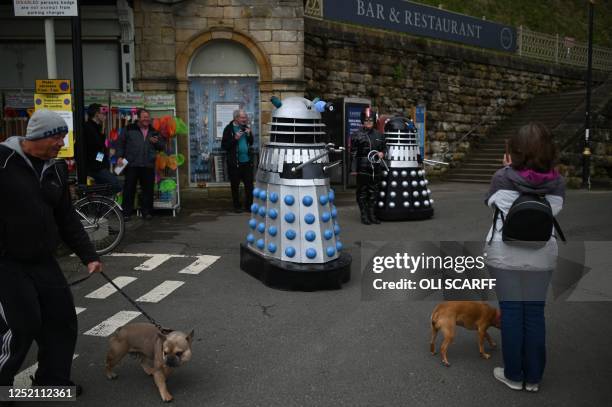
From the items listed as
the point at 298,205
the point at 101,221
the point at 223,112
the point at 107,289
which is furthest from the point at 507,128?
the point at 107,289

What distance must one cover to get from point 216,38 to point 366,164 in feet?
15.6

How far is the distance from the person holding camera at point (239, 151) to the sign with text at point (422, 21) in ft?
18.3

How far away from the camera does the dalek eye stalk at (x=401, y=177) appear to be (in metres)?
10.3

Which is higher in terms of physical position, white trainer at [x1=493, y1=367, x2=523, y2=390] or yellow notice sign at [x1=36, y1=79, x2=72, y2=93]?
yellow notice sign at [x1=36, y1=79, x2=72, y2=93]

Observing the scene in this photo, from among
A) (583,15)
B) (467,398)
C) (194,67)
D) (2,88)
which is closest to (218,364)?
(467,398)

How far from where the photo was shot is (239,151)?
37.3 ft

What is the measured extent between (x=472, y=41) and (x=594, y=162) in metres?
5.42

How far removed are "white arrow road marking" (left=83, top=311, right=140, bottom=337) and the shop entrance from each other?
763cm

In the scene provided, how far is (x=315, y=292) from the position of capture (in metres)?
6.15

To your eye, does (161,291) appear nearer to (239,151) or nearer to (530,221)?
(530,221)

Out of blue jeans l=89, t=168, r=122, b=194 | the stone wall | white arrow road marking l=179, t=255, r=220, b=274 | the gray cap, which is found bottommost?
white arrow road marking l=179, t=255, r=220, b=274

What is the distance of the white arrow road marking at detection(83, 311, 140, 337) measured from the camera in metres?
5.05

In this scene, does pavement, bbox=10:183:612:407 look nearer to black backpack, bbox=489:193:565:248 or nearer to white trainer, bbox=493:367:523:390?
white trainer, bbox=493:367:523:390

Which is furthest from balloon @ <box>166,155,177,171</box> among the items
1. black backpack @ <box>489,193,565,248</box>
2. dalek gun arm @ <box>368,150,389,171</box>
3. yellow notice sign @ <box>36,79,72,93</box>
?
black backpack @ <box>489,193,565,248</box>
